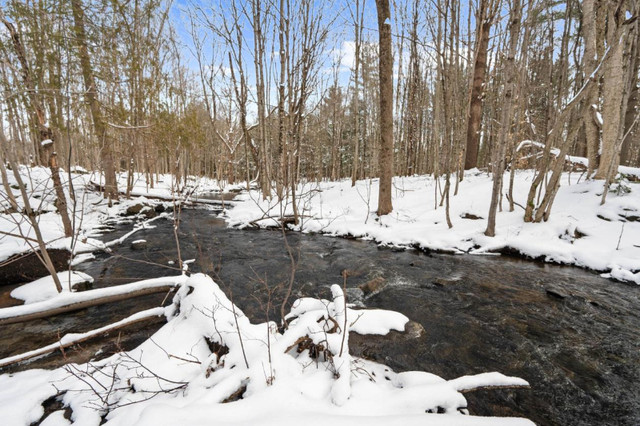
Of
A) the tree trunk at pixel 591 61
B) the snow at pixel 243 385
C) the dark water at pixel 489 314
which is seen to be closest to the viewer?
the snow at pixel 243 385

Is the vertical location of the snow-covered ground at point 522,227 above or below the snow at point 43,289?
above

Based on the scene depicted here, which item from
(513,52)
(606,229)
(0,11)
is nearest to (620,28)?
(513,52)

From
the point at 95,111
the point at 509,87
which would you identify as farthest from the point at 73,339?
the point at 95,111

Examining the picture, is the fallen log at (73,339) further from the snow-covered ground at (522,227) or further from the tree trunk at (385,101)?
the tree trunk at (385,101)

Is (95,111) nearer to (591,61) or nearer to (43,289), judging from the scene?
(43,289)

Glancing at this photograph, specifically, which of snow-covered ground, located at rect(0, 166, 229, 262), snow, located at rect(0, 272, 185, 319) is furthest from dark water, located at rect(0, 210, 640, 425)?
snow-covered ground, located at rect(0, 166, 229, 262)

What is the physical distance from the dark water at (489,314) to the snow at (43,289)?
412 millimetres

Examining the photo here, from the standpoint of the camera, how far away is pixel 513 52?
5.14m

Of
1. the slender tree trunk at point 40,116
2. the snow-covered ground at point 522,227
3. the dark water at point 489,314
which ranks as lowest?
the dark water at point 489,314

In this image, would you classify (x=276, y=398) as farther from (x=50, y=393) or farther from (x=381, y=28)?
(x=381, y=28)

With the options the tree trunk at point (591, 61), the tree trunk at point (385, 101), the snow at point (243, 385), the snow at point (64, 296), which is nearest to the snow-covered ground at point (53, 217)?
the snow at point (64, 296)

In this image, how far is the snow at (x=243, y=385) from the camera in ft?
5.09

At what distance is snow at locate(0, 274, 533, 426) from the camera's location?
5.09ft

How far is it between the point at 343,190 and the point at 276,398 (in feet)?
41.4
